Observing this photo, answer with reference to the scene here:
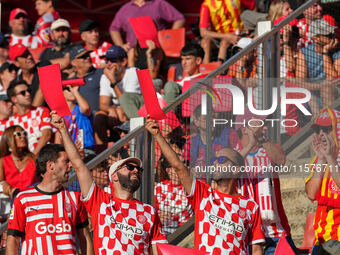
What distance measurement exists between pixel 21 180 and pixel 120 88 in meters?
1.99

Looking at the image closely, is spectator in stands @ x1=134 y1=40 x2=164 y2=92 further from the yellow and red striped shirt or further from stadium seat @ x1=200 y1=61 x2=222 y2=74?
the yellow and red striped shirt

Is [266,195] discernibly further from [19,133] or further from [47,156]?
[19,133]

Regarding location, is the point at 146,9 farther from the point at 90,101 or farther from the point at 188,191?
the point at 188,191

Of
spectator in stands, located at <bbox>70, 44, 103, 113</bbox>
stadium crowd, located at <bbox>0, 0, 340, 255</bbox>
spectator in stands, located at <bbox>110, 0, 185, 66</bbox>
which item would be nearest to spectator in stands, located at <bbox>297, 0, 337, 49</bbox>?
stadium crowd, located at <bbox>0, 0, 340, 255</bbox>

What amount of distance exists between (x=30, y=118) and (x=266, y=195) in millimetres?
3905

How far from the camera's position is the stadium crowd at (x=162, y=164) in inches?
260

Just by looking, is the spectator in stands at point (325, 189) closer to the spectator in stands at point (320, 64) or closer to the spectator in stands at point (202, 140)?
the spectator in stands at point (202, 140)

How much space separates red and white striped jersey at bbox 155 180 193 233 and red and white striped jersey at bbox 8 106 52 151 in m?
2.73

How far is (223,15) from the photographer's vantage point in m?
11.8

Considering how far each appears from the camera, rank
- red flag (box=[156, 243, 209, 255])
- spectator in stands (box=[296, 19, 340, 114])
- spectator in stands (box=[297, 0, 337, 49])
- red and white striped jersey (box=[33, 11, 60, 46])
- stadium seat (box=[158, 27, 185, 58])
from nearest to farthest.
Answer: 1. red flag (box=[156, 243, 209, 255])
2. spectator in stands (box=[296, 19, 340, 114])
3. spectator in stands (box=[297, 0, 337, 49])
4. stadium seat (box=[158, 27, 185, 58])
5. red and white striped jersey (box=[33, 11, 60, 46])

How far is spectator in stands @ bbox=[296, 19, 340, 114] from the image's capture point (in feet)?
27.9

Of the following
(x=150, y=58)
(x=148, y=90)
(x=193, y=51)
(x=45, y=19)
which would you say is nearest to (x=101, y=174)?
(x=148, y=90)

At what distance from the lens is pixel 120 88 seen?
1040cm

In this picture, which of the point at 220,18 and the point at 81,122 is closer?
the point at 81,122
